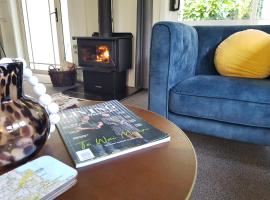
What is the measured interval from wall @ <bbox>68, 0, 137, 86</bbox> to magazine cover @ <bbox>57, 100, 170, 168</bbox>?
6.49ft

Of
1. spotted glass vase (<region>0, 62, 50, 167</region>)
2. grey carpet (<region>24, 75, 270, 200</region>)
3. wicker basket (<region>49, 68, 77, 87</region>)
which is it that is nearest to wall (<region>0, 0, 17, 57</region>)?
wicker basket (<region>49, 68, 77, 87</region>)

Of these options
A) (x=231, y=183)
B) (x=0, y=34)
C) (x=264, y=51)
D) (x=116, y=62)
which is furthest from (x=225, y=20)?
(x=0, y=34)

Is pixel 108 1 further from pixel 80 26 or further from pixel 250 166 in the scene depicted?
pixel 250 166

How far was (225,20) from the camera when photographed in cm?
215

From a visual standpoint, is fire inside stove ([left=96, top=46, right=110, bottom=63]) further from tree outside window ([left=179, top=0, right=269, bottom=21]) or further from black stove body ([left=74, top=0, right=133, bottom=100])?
tree outside window ([left=179, top=0, right=269, bottom=21])

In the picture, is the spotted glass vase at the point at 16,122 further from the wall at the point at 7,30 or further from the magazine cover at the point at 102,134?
the wall at the point at 7,30

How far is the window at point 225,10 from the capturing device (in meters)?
2.03

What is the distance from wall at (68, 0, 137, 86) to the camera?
2475mm

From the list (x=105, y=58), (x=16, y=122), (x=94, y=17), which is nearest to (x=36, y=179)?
(x=16, y=122)

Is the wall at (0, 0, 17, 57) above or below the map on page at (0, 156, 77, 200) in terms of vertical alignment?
above

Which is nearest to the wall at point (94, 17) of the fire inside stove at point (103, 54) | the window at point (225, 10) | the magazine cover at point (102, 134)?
the fire inside stove at point (103, 54)

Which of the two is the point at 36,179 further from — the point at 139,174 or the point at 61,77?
the point at 61,77

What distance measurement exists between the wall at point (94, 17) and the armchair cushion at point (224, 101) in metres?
1.54

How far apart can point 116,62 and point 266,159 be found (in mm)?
1601
